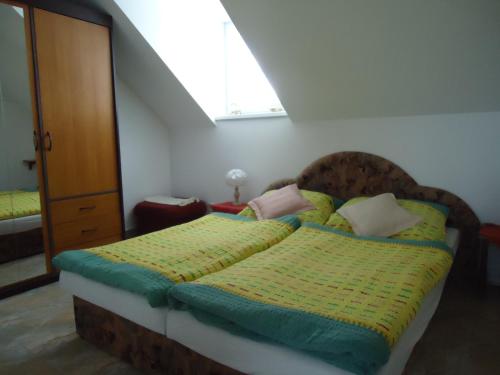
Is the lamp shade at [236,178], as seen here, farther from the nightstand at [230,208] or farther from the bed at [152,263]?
the bed at [152,263]

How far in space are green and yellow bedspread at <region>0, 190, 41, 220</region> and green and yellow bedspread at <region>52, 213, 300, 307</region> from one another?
0.89m

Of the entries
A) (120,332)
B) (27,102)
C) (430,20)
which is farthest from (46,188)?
(430,20)

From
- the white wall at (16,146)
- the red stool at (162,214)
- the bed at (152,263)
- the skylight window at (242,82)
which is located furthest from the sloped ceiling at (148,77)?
the bed at (152,263)

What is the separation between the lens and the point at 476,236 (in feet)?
8.59

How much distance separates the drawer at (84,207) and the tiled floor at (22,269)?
306 mm

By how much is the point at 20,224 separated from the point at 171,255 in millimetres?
1434

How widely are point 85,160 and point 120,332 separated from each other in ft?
5.47

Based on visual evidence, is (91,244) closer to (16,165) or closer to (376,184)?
(16,165)

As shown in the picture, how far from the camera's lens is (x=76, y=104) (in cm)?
288

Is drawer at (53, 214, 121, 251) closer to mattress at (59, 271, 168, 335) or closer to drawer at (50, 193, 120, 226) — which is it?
drawer at (50, 193, 120, 226)

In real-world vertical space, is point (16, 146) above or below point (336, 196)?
above

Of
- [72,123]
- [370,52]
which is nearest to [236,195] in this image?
[72,123]

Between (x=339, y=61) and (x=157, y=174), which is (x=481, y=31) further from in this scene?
(x=157, y=174)

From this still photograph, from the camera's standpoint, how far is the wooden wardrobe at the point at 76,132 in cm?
268
